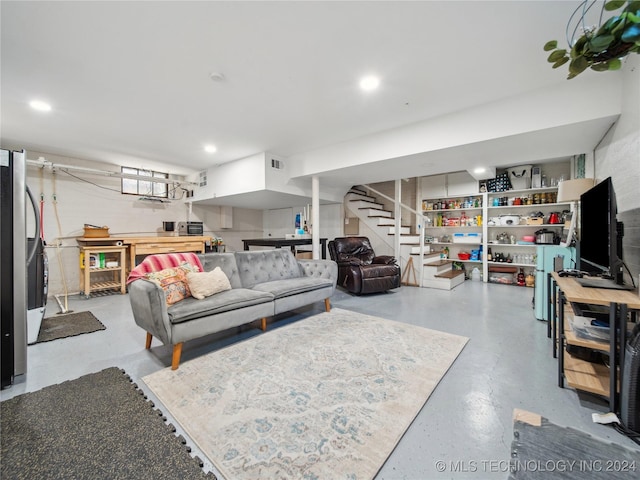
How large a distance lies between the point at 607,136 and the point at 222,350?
A: 4542 millimetres

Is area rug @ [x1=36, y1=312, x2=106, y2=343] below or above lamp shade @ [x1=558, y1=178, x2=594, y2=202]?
below

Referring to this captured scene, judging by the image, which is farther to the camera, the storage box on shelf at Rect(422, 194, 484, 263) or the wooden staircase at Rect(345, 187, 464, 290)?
the storage box on shelf at Rect(422, 194, 484, 263)

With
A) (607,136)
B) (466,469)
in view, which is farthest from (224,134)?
(607,136)

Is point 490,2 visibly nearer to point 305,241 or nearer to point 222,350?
point 222,350

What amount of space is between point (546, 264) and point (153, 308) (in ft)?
13.5

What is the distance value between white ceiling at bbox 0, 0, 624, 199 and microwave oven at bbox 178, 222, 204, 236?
2.48 meters

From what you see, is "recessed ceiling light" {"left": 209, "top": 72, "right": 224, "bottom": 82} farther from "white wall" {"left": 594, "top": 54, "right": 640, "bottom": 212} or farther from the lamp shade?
the lamp shade

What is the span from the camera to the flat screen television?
5.47 feet

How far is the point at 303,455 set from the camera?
1229mm

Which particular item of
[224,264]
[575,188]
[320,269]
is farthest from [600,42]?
[224,264]

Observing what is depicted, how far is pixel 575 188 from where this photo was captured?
9.35 ft

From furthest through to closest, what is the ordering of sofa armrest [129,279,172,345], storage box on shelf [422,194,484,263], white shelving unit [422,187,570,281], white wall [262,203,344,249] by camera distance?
white wall [262,203,344,249], storage box on shelf [422,194,484,263], white shelving unit [422,187,570,281], sofa armrest [129,279,172,345]

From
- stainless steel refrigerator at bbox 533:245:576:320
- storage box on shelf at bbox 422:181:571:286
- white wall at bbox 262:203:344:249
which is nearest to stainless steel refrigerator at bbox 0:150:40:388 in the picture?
stainless steel refrigerator at bbox 533:245:576:320

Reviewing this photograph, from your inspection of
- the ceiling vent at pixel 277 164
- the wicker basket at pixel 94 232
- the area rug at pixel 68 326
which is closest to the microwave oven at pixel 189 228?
the wicker basket at pixel 94 232
